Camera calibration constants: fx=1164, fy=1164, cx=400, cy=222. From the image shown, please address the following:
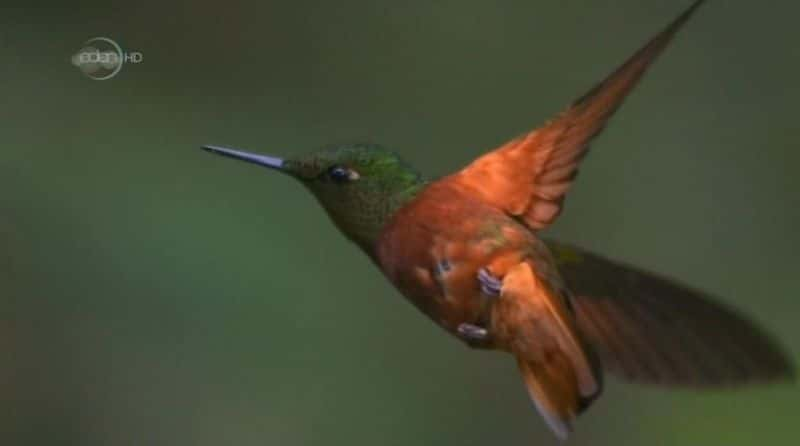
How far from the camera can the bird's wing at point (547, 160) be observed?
83cm

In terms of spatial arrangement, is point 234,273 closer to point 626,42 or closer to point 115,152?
point 115,152

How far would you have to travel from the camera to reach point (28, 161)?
4.22 feet

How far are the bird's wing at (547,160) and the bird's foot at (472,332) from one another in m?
0.09

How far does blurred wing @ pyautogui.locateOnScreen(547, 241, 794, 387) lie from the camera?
87 cm

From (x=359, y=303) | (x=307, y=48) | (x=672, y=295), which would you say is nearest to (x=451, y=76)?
(x=307, y=48)

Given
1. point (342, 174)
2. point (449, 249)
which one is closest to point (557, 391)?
point (449, 249)

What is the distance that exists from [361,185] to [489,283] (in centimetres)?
14

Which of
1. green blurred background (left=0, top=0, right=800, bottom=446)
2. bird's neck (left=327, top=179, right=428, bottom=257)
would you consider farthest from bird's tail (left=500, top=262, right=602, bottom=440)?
green blurred background (left=0, top=0, right=800, bottom=446)

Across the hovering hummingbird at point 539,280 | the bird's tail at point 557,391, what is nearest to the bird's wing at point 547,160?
the hovering hummingbird at point 539,280

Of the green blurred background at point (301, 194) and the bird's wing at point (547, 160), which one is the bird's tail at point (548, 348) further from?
the green blurred background at point (301, 194)

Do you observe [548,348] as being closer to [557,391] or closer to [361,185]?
[557,391]

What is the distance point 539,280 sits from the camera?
878mm

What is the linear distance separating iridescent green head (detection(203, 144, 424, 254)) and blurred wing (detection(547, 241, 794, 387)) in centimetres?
15

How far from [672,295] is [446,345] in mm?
381
